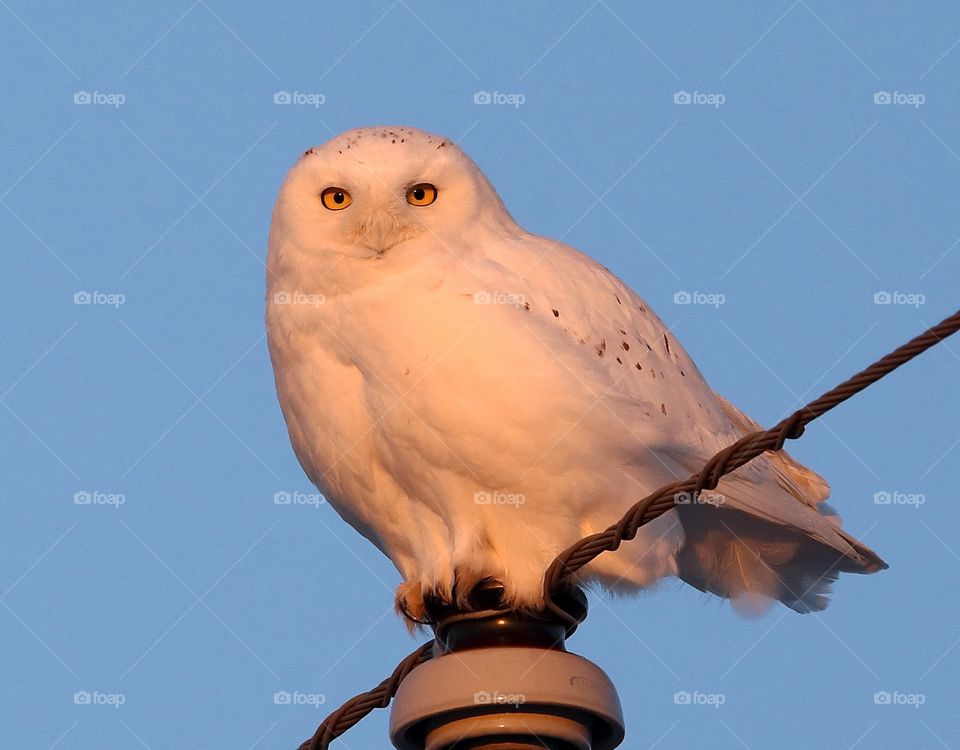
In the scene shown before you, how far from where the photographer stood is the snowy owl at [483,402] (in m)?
7.43

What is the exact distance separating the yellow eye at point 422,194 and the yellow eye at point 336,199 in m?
0.27

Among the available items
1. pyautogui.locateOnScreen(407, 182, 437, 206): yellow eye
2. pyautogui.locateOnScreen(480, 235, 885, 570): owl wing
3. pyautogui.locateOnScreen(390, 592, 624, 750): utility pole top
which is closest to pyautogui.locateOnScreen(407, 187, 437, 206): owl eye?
pyautogui.locateOnScreen(407, 182, 437, 206): yellow eye

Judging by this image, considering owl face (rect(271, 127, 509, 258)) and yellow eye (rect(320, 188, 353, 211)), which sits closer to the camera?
owl face (rect(271, 127, 509, 258))

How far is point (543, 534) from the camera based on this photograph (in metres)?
7.55

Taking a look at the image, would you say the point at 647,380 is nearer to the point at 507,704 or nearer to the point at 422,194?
the point at 422,194

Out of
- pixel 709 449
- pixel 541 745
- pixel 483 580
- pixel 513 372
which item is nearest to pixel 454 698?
pixel 541 745

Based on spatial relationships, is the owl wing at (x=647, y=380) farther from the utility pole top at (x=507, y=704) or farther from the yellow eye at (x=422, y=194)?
the utility pole top at (x=507, y=704)

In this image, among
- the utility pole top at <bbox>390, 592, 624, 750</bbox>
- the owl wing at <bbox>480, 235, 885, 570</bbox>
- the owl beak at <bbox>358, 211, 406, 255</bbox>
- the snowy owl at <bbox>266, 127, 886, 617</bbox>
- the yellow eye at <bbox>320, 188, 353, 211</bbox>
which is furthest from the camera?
the yellow eye at <bbox>320, 188, 353, 211</bbox>

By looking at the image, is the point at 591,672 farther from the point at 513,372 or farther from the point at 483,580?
the point at 513,372

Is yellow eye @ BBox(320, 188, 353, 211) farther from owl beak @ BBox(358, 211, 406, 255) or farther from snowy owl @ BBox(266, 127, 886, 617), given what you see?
owl beak @ BBox(358, 211, 406, 255)

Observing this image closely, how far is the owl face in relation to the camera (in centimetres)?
805

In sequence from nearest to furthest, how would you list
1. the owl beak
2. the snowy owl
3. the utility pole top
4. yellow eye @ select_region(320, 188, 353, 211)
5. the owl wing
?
the utility pole top, the snowy owl, the owl wing, the owl beak, yellow eye @ select_region(320, 188, 353, 211)

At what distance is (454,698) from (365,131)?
2987 mm

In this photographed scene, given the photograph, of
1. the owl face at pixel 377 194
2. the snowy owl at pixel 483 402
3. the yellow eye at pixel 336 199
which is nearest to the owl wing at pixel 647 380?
the snowy owl at pixel 483 402
